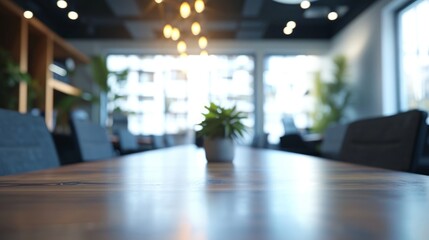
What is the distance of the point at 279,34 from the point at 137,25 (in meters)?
2.92

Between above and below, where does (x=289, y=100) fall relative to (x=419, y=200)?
above

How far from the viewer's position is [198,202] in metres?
0.39

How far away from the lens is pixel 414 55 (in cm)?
582

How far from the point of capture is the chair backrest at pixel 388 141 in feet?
3.93

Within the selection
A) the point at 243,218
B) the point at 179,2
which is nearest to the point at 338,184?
the point at 243,218

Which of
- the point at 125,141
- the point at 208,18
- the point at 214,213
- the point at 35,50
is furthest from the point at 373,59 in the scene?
the point at 214,213

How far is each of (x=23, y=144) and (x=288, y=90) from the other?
8.15m

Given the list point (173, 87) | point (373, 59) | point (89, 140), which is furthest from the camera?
point (173, 87)

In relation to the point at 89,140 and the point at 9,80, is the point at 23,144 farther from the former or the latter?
the point at 9,80

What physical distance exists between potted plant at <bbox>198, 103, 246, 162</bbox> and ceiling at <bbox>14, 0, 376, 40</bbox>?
14.2ft

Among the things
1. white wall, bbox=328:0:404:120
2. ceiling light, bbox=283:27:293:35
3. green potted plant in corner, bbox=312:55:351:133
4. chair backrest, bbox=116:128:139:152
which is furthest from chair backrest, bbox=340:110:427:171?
ceiling light, bbox=283:27:293:35

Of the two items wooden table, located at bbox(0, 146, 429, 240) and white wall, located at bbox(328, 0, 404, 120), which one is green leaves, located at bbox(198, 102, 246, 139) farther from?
white wall, located at bbox(328, 0, 404, 120)

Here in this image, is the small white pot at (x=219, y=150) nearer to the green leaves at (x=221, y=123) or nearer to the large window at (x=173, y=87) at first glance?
the green leaves at (x=221, y=123)

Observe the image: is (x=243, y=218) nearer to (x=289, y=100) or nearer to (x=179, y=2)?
(x=179, y=2)
